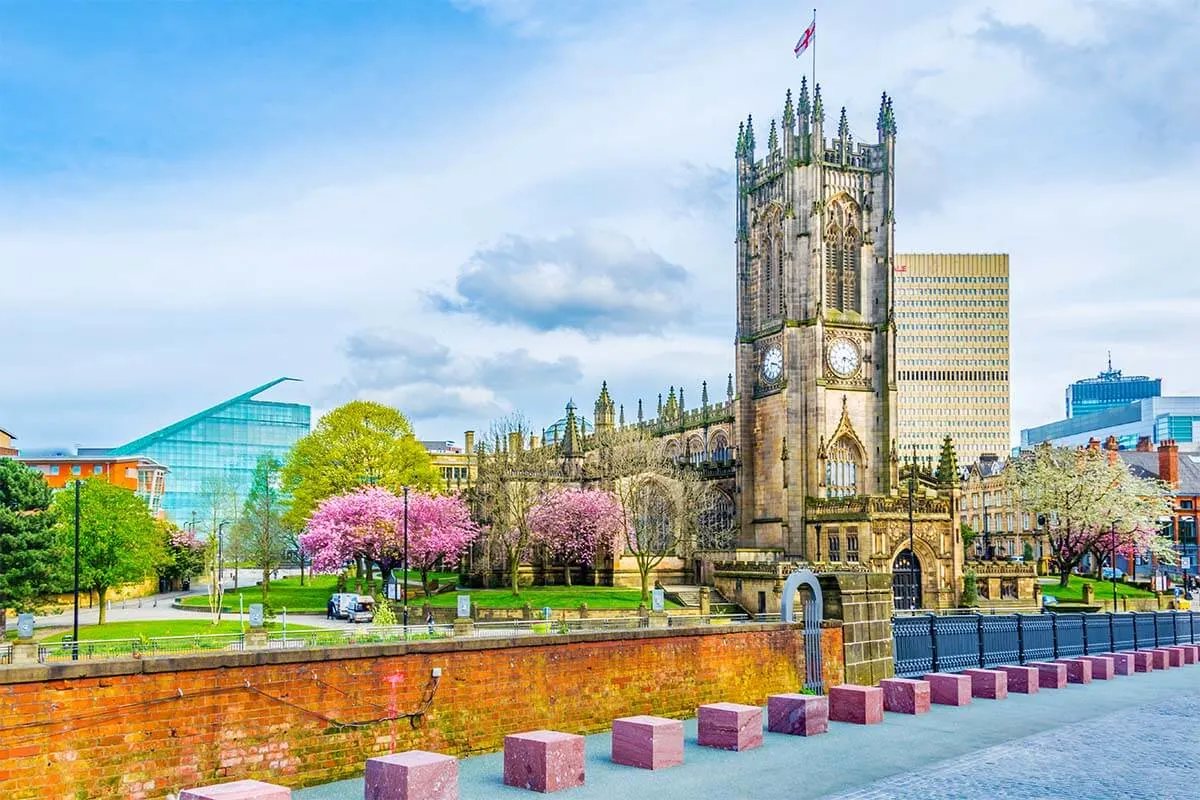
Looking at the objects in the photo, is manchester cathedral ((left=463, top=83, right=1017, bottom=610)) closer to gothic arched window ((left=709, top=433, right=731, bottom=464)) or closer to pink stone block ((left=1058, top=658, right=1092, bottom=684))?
gothic arched window ((left=709, top=433, right=731, bottom=464))

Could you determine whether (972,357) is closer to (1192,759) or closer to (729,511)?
(729,511)

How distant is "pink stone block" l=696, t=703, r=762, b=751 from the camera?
18.2 metres

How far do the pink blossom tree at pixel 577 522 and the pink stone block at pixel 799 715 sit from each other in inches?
2234

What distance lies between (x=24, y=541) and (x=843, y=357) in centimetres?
4951

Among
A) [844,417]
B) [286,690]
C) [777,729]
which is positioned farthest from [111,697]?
[844,417]

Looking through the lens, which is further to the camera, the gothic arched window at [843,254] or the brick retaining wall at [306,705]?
the gothic arched window at [843,254]

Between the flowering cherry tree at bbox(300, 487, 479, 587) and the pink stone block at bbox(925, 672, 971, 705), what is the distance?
49583 millimetres

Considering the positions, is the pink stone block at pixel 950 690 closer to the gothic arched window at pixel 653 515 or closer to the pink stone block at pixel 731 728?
the pink stone block at pixel 731 728

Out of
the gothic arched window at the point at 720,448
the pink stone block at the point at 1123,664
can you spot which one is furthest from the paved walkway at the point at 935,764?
the gothic arched window at the point at 720,448

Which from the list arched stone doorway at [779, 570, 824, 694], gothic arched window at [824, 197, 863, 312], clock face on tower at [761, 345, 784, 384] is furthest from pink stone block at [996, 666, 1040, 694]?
gothic arched window at [824, 197, 863, 312]

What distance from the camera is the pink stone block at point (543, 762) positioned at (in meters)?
15.1

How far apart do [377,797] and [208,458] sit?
164m

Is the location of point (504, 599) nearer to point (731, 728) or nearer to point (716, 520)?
point (716, 520)

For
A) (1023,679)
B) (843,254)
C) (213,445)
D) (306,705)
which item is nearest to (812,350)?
(843,254)
